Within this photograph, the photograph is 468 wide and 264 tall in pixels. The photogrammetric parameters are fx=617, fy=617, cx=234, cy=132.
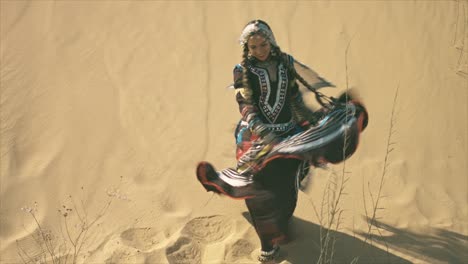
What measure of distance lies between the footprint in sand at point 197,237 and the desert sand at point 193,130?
0.01 m

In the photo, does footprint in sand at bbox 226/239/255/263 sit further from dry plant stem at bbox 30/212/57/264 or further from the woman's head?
the woman's head

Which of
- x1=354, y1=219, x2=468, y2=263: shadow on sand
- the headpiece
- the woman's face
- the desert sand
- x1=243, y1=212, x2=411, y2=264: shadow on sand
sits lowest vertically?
x1=354, y1=219, x2=468, y2=263: shadow on sand

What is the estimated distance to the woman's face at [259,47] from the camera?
153 inches

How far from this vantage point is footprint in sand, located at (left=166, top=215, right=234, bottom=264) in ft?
13.9

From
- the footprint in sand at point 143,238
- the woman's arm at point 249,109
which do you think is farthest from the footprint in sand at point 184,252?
the woman's arm at point 249,109

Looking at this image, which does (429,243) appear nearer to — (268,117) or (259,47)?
(268,117)

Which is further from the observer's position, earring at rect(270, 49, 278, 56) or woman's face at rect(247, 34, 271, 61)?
earring at rect(270, 49, 278, 56)

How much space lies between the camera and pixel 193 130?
231 inches

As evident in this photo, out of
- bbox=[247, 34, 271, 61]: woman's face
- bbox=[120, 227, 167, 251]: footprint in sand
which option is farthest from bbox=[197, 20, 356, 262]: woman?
bbox=[120, 227, 167, 251]: footprint in sand

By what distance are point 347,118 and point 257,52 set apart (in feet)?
2.34

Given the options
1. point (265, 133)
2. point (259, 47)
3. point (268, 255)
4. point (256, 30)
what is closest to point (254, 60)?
point (259, 47)

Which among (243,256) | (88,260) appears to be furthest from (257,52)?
(88,260)

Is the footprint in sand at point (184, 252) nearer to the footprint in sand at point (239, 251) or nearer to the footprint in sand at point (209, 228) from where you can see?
the footprint in sand at point (209, 228)

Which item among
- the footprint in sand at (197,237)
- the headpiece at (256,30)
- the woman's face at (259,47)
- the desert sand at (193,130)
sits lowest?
the footprint in sand at (197,237)
